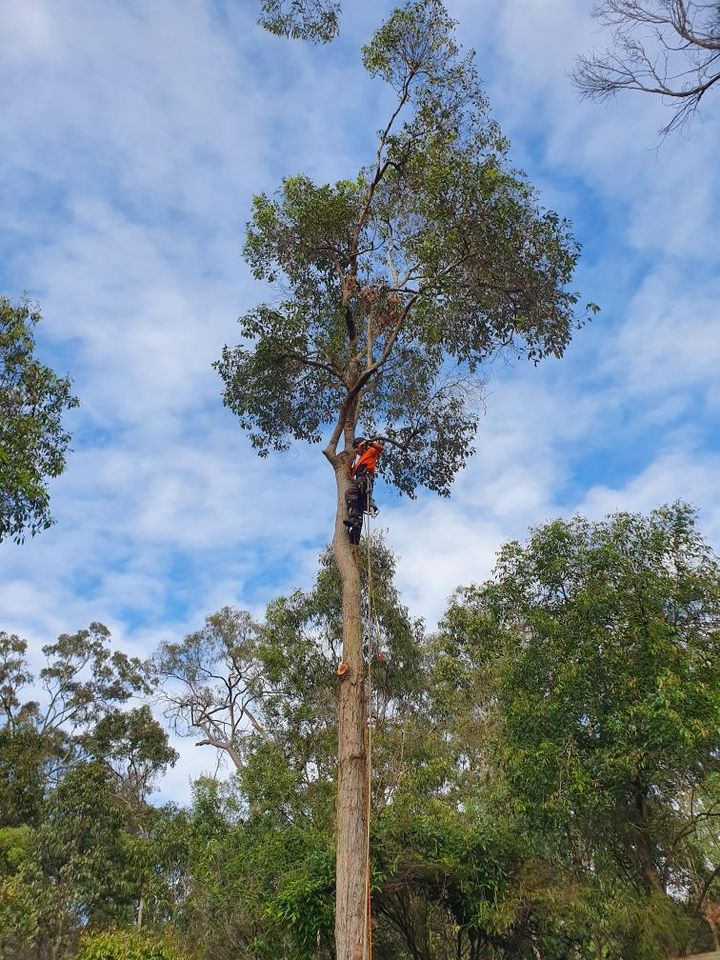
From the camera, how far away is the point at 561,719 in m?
9.73

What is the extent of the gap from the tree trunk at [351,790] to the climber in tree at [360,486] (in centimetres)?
35

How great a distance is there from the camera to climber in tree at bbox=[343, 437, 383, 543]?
255 inches

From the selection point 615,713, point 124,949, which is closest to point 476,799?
point 615,713

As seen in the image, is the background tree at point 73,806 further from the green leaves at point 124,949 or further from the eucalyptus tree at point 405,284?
the eucalyptus tree at point 405,284

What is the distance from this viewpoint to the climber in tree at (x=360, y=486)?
255 inches

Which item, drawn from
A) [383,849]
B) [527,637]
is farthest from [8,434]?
[527,637]

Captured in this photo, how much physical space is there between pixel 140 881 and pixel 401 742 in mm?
8750

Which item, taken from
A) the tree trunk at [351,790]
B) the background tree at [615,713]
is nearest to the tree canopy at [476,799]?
the background tree at [615,713]

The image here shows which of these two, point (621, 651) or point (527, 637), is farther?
point (527, 637)

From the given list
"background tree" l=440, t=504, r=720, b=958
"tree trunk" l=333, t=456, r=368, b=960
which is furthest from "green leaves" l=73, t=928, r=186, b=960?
"tree trunk" l=333, t=456, r=368, b=960

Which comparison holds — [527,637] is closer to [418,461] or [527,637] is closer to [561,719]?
[561,719]

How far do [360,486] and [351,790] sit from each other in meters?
2.78

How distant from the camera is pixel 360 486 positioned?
263 inches

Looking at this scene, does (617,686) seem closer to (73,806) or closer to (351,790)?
(351,790)
